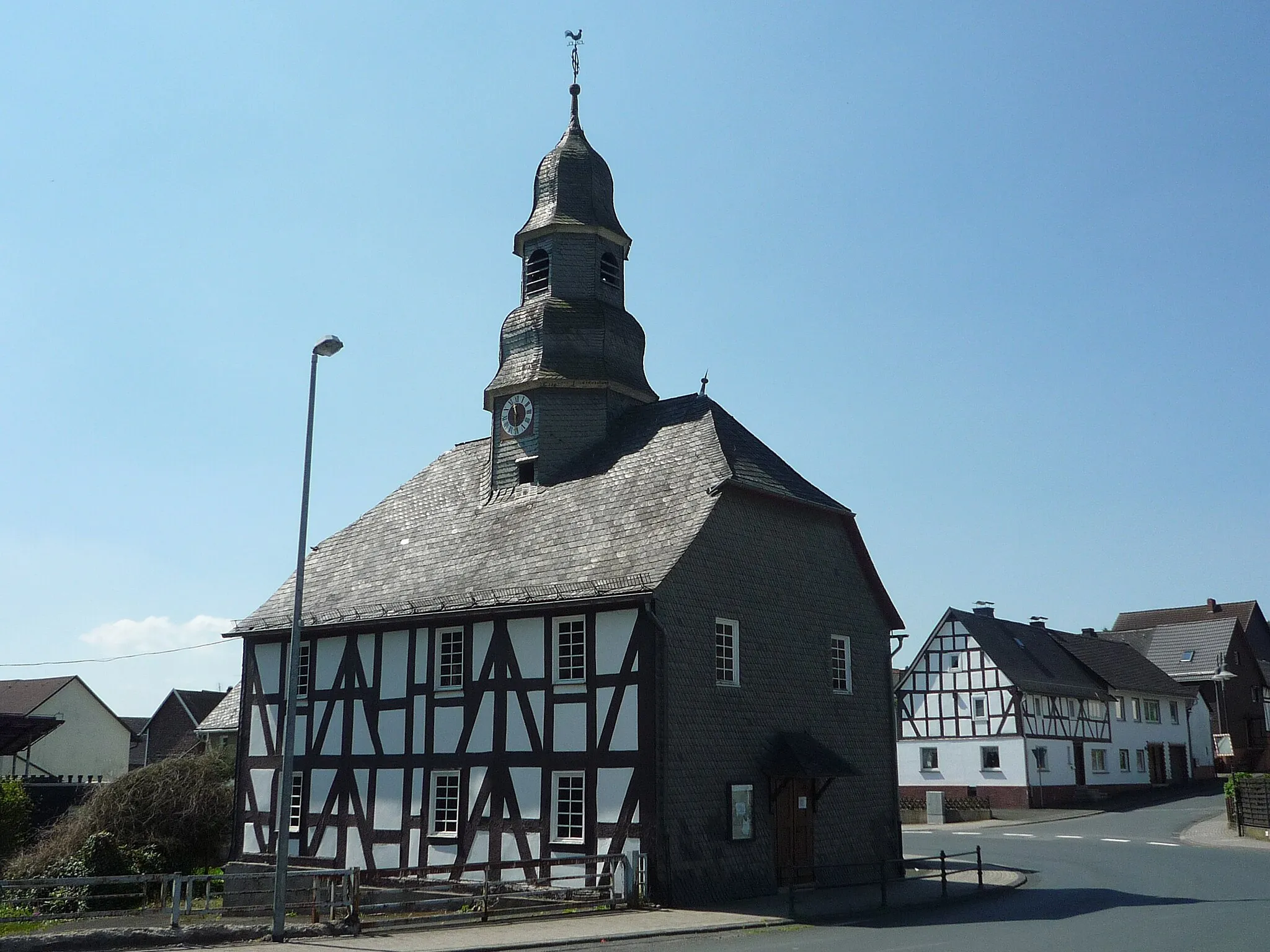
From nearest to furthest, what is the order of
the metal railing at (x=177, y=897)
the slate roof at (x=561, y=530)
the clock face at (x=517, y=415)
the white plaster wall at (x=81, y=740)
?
the metal railing at (x=177, y=897) < the slate roof at (x=561, y=530) < the clock face at (x=517, y=415) < the white plaster wall at (x=81, y=740)

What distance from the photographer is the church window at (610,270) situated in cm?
3195

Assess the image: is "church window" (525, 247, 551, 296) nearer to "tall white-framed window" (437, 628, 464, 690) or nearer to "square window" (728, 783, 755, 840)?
"tall white-framed window" (437, 628, 464, 690)

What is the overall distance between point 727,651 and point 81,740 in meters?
53.2

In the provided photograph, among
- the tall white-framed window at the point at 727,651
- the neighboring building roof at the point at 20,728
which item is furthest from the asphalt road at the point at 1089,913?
the neighboring building roof at the point at 20,728

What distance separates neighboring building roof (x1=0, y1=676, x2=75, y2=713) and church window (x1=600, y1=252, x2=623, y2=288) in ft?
151

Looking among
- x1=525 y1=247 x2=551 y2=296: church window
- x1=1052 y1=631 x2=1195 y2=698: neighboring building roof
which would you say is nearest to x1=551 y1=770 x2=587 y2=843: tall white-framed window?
x1=525 y1=247 x2=551 y2=296: church window

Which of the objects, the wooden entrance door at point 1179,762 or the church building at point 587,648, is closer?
the church building at point 587,648

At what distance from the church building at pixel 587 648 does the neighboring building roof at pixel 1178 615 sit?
60.2 meters

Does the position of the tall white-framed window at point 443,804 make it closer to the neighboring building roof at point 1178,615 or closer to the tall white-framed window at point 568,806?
the tall white-framed window at point 568,806

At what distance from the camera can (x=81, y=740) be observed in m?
65.4

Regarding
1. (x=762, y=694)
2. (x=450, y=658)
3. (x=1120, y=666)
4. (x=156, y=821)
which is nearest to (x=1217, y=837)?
(x=762, y=694)

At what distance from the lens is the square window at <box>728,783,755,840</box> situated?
23.5 m

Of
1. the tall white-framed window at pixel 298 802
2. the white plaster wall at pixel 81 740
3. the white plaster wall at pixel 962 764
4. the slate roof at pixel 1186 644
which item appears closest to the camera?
the tall white-framed window at pixel 298 802

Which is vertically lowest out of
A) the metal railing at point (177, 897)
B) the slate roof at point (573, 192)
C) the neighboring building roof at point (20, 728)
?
the metal railing at point (177, 897)
